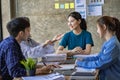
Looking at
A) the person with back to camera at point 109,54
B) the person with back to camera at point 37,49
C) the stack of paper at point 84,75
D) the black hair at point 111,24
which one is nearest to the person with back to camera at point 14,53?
the stack of paper at point 84,75

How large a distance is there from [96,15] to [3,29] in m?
1.81

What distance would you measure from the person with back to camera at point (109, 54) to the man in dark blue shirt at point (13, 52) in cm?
66

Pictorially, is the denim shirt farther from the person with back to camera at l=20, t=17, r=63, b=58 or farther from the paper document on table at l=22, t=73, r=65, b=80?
the person with back to camera at l=20, t=17, r=63, b=58

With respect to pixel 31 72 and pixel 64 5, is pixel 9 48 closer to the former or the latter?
pixel 31 72

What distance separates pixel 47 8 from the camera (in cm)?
591

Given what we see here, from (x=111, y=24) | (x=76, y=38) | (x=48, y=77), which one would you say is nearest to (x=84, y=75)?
(x=48, y=77)

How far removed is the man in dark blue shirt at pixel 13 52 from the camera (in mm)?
2535

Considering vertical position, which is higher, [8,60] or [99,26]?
[99,26]

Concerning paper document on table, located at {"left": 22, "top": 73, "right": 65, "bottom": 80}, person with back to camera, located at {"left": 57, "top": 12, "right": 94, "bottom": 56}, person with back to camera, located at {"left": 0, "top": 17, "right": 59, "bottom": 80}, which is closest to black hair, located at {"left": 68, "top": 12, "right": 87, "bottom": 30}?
person with back to camera, located at {"left": 57, "top": 12, "right": 94, "bottom": 56}

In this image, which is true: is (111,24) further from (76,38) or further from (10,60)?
(76,38)

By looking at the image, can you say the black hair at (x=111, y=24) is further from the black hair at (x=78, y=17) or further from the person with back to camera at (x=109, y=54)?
the black hair at (x=78, y=17)

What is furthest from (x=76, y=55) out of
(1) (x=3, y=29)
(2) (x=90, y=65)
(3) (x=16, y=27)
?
(1) (x=3, y=29)

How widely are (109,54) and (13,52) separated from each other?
828mm

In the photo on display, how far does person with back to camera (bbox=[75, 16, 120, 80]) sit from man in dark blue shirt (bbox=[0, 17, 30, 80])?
66cm
